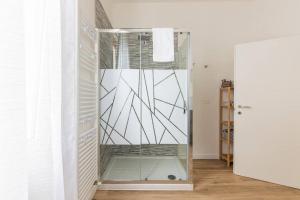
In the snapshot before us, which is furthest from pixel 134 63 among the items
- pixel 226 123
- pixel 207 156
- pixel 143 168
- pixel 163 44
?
pixel 207 156

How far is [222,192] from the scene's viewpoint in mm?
2734

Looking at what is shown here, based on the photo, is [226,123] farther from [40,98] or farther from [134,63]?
[40,98]

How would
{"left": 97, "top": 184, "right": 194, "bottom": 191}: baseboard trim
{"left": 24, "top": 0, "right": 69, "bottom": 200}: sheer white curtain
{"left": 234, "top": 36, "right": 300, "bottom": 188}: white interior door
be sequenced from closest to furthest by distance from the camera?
1. {"left": 24, "top": 0, "right": 69, "bottom": 200}: sheer white curtain
2. {"left": 97, "top": 184, "right": 194, "bottom": 191}: baseboard trim
3. {"left": 234, "top": 36, "right": 300, "bottom": 188}: white interior door

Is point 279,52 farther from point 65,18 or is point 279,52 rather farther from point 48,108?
point 48,108

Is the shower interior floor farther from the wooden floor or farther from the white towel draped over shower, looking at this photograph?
the white towel draped over shower

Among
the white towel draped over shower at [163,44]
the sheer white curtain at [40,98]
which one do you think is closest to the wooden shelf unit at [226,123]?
the white towel draped over shower at [163,44]

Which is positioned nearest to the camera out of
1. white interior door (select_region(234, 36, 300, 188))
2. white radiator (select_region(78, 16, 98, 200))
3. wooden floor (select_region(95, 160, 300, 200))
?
white radiator (select_region(78, 16, 98, 200))

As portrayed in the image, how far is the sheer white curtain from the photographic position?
3.62 ft

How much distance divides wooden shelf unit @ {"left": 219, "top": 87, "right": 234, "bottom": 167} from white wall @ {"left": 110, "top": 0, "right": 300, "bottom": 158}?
119 millimetres

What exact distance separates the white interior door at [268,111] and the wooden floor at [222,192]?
0.20 meters

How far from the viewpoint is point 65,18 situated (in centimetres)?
160

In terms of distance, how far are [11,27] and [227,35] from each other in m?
3.98

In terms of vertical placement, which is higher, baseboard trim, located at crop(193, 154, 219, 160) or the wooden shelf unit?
the wooden shelf unit

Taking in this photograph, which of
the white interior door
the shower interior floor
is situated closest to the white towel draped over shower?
the white interior door
